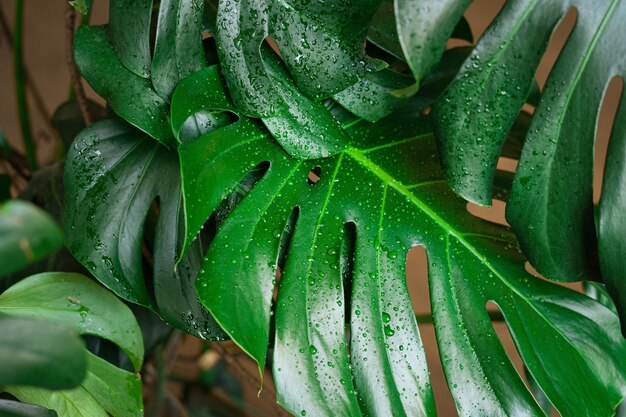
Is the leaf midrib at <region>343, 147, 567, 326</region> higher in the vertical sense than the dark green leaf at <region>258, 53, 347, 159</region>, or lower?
lower

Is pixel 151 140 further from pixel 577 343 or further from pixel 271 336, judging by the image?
pixel 577 343

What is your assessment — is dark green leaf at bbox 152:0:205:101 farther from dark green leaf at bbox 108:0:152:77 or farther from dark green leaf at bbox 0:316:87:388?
dark green leaf at bbox 0:316:87:388

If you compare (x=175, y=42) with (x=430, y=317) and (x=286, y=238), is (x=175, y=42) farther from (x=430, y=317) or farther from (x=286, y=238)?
(x=430, y=317)

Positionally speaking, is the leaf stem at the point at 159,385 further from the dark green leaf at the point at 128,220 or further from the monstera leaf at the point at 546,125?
the monstera leaf at the point at 546,125

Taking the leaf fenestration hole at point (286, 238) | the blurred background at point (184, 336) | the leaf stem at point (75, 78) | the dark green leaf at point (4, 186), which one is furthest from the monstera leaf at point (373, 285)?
the blurred background at point (184, 336)

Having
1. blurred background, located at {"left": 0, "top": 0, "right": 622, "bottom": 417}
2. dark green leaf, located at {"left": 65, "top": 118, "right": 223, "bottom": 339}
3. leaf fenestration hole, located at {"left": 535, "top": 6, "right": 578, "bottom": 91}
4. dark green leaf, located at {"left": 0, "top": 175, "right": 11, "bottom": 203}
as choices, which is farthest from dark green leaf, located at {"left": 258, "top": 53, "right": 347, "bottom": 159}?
blurred background, located at {"left": 0, "top": 0, "right": 622, "bottom": 417}

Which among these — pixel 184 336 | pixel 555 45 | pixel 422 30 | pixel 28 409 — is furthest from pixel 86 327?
pixel 555 45
